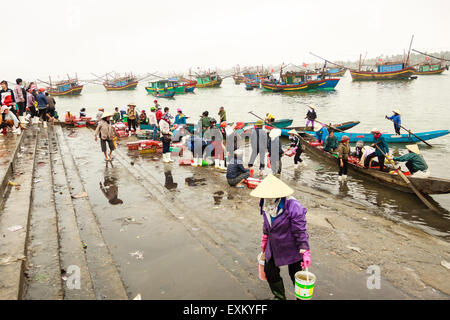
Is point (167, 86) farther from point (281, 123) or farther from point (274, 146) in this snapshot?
point (274, 146)

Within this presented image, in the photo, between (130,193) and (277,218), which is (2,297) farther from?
(130,193)

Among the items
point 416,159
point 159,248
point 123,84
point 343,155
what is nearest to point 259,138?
point 343,155

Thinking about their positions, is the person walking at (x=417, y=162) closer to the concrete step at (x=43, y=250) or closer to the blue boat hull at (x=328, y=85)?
the concrete step at (x=43, y=250)

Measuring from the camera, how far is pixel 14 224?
4348mm

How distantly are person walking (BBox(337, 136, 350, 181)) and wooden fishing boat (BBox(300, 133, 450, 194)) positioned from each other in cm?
56

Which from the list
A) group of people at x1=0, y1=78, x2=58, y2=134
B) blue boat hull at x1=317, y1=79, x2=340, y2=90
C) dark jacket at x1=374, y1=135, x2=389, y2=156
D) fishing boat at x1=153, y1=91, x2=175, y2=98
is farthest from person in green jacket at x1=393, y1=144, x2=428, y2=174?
fishing boat at x1=153, y1=91, x2=175, y2=98

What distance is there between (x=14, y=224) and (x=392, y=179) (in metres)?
9.07

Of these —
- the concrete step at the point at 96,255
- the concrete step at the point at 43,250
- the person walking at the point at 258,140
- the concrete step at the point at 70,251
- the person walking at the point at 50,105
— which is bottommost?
the concrete step at the point at 96,255

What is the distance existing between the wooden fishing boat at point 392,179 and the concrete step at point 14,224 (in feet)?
28.3

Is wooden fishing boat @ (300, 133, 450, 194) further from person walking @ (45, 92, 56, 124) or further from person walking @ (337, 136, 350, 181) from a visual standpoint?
Result: person walking @ (45, 92, 56, 124)

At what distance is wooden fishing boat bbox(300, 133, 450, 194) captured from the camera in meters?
7.15

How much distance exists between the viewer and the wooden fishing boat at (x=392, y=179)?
7.15m

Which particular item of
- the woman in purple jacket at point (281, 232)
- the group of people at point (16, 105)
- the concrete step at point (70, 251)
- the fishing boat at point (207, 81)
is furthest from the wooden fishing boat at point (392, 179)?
the fishing boat at point (207, 81)
